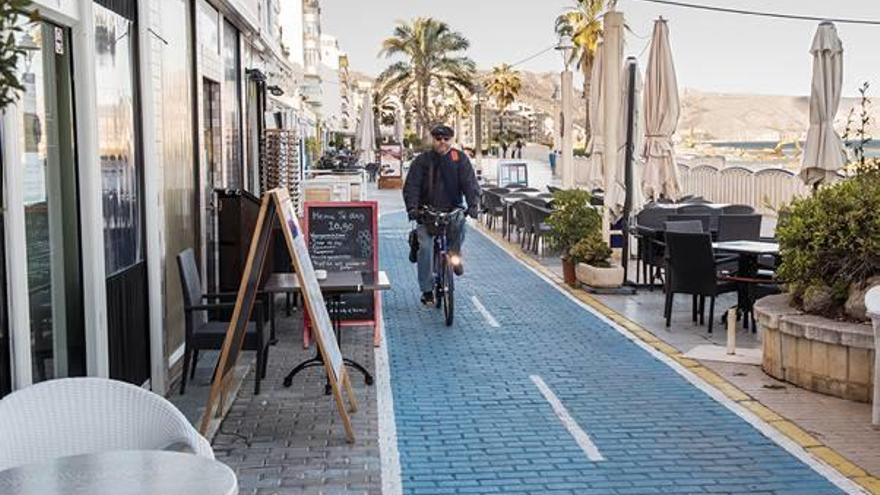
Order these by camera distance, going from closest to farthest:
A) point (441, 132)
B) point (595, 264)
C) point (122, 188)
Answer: point (122, 188) < point (441, 132) < point (595, 264)

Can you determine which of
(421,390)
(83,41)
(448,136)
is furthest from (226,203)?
(83,41)

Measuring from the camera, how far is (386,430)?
6605mm

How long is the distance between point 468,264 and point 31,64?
11.1 m

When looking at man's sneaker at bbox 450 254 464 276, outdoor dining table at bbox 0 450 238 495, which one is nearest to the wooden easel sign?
outdoor dining table at bbox 0 450 238 495

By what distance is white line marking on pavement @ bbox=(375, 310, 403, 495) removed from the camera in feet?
18.2

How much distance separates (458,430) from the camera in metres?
6.62

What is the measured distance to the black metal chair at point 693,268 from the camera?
9805 millimetres

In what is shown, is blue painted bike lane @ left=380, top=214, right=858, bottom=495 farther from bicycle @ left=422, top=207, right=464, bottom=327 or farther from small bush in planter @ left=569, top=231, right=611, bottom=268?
small bush in planter @ left=569, top=231, right=611, bottom=268

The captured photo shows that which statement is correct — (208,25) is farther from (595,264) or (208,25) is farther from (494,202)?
(494,202)

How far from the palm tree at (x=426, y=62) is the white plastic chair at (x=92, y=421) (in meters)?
49.8

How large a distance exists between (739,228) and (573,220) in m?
2.37

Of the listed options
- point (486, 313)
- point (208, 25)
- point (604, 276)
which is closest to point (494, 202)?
point (604, 276)

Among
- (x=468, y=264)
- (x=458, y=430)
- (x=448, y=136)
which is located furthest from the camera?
(x=468, y=264)

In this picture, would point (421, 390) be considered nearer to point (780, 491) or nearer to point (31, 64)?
point (780, 491)
